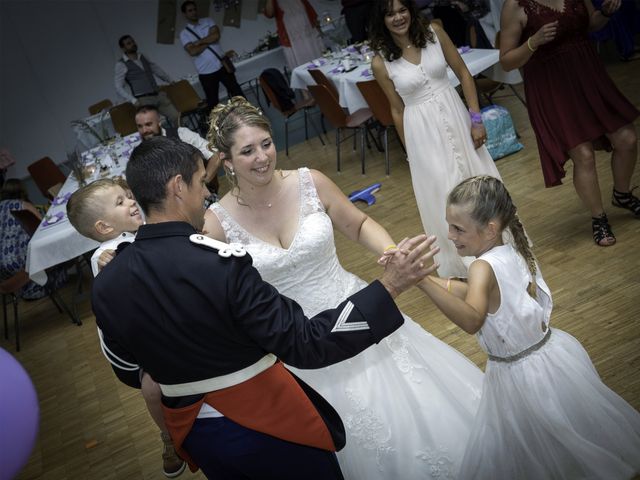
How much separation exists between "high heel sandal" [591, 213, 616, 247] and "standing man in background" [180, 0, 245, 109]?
26.2ft

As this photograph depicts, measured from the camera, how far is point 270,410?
1704 millimetres

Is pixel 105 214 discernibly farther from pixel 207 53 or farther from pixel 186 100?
pixel 186 100

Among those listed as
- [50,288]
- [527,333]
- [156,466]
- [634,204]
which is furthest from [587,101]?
[50,288]

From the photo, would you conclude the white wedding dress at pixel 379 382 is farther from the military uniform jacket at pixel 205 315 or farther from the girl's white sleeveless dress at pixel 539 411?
the military uniform jacket at pixel 205 315

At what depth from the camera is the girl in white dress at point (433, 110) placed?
381cm

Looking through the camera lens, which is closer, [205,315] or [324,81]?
[205,315]

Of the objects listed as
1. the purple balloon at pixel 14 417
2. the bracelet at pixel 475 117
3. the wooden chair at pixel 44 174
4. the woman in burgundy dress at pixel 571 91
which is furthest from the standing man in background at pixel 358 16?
the purple balloon at pixel 14 417

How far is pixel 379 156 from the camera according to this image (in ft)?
24.5

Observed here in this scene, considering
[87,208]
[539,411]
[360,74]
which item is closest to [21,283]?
[87,208]

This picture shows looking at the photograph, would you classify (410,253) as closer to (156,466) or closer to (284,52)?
(156,466)

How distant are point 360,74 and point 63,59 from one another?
915cm

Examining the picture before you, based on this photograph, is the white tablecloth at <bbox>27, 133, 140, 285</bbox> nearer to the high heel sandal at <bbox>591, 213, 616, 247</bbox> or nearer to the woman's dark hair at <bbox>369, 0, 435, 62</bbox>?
the woman's dark hair at <bbox>369, 0, 435, 62</bbox>

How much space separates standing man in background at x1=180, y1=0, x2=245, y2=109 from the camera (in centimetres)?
1066

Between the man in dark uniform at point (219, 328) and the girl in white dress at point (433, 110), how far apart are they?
219 cm
